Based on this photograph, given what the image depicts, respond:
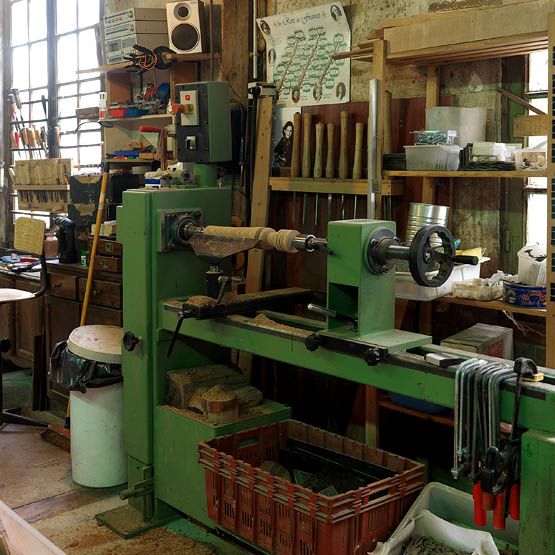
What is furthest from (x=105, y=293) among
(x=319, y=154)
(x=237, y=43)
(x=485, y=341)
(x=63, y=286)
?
(x=485, y=341)

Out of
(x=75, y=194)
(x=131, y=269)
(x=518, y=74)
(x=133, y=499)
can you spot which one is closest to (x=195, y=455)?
(x=133, y=499)

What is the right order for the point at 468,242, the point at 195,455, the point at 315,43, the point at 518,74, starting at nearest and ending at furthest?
1. the point at 195,455
2. the point at 518,74
3. the point at 468,242
4. the point at 315,43

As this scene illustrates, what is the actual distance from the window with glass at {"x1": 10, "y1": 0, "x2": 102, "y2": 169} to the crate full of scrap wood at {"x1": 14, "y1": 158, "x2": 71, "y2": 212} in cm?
14

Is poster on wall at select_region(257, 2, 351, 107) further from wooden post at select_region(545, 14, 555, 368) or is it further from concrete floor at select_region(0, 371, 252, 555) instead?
concrete floor at select_region(0, 371, 252, 555)

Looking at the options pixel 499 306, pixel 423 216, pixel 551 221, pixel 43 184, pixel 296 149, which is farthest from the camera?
pixel 43 184

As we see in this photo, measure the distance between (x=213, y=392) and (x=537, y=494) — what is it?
131 centimetres

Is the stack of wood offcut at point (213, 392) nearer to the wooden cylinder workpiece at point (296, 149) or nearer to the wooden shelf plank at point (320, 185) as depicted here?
the wooden shelf plank at point (320, 185)

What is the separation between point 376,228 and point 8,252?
4320 millimetres

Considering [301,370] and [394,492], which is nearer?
[394,492]

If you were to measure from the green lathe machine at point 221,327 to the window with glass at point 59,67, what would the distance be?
242cm

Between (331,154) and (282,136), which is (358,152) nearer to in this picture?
(331,154)

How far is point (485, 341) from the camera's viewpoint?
2.94 meters

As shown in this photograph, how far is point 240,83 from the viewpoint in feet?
13.5

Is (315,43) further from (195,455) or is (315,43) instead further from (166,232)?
(195,455)
